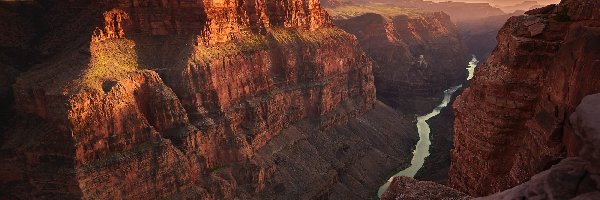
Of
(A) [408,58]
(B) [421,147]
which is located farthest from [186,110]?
(A) [408,58]

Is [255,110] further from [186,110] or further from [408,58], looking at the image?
[408,58]

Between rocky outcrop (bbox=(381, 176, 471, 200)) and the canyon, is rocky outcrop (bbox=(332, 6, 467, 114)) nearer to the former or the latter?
the canyon

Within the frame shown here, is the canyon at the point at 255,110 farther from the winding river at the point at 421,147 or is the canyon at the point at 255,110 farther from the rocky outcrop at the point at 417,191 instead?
the winding river at the point at 421,147

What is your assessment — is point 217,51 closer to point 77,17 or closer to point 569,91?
point 77,17

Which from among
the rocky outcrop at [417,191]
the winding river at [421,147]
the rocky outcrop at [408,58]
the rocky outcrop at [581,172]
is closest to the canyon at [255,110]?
the rocky outcrop at [581,172]

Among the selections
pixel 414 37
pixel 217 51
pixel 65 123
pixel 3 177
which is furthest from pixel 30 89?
pixel 414 37

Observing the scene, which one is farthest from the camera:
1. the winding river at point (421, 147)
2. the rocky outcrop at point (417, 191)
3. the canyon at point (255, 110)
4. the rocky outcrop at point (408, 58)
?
the rocky outcrop at point (408, 58)

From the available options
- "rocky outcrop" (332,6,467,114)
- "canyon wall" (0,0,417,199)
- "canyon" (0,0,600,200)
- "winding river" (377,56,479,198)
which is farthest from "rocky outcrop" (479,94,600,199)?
"rocky outcrop" (332,6,467,114)
